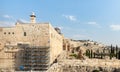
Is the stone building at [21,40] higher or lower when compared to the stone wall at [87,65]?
higher

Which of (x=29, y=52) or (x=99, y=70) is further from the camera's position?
(x=99, y=70)

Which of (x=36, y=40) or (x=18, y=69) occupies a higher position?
(x=36, y=40)

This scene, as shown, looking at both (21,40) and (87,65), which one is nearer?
(21,40)

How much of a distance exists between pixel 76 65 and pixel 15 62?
6334 mm

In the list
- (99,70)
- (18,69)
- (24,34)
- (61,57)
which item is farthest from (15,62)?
(99,70)

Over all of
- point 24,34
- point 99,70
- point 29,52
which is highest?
point 24,34

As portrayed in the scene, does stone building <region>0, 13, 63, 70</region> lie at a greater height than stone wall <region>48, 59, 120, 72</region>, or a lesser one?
greater

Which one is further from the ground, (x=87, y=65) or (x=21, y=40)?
(x=21, y=40)

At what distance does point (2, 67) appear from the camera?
27.2m

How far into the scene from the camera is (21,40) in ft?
89.4

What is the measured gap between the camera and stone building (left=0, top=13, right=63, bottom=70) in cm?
2677

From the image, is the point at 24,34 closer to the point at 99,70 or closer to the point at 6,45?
the point at 6,45

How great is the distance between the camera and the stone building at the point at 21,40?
26.8 meters

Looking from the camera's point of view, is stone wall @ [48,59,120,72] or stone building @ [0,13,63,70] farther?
stone wall @ [48,59,120,72]
